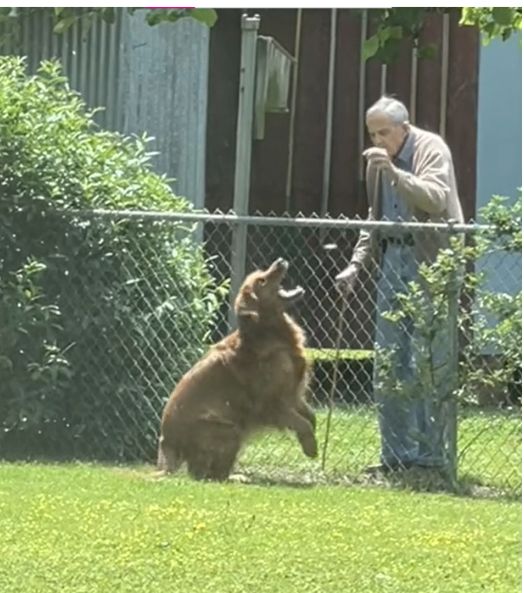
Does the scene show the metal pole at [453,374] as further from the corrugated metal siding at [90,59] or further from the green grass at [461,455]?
the corrugated metal siding at [90,59]

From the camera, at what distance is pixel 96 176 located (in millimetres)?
10055

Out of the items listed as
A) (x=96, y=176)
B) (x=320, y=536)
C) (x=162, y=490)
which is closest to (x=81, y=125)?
(x=96, y=176)

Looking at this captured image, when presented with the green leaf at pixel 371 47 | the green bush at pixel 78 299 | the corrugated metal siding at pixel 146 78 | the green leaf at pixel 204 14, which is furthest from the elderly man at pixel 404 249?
the green leaf at pixel 204 14

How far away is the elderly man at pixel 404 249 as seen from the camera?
Result: 29.4 feet

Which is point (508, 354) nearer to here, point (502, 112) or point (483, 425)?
point (483, 425)

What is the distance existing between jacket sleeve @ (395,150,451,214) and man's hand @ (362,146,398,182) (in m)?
0.04

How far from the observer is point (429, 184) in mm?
8953

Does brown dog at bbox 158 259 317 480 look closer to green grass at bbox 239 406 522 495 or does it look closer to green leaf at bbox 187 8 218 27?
green grass at bbox 239 406 522 495

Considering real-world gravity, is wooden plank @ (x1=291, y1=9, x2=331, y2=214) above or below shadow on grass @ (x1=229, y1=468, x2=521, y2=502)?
above

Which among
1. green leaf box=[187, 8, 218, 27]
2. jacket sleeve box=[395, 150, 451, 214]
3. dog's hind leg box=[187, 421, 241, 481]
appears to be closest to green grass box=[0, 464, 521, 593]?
dog's hind leg box=[187, 421, 241, 481]

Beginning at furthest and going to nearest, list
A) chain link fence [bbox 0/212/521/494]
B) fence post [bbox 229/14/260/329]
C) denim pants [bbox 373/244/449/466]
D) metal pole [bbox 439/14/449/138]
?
metal pole [bbox 439/14/449/138]
fence post [bbox 229/14/260/329]
chain link fence [bbox 0/212/521/494]
denim pants [bbox 373/244/449/466]

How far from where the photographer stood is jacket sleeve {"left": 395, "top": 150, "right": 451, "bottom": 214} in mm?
8906

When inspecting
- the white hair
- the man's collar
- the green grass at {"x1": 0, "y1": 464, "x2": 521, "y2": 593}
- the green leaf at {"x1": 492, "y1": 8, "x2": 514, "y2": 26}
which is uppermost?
the green leaf at {"x1": 492, "y1": 8, "x2": 514, "y2": 26}

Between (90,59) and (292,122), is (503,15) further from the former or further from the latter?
(292,122)
